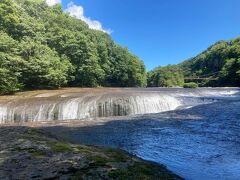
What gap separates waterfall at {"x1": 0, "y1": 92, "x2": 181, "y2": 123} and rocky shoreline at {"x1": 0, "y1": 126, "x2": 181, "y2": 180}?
1266 centimetres

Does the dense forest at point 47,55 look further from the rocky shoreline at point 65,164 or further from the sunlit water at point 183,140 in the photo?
the rocky shoreline at point 65,164

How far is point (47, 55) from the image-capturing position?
41219 millimetres

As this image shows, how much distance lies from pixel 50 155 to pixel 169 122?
37.8 feet

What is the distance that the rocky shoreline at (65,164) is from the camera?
738 centimetres

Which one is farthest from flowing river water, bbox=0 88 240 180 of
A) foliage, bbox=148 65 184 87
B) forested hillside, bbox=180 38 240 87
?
foliage, bbox=148 65 184 87

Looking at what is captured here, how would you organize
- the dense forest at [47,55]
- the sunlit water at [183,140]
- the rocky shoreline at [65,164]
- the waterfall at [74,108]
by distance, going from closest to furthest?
the rocky shoreline at [65,164] → the sunlit water at [183,140] → the waterfall at [74,108] → the dense forest at [47,55]

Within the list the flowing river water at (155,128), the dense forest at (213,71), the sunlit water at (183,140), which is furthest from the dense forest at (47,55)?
the dense forest at (213,71)

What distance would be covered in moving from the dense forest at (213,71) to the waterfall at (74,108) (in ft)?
215

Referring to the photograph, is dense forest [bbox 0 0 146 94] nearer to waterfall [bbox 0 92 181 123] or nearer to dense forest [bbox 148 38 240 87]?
waterfall [bbox 0 92 181 123]

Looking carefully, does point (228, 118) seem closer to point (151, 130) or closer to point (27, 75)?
point (151, 130)

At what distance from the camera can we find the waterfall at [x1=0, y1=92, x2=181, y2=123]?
74.3 ft

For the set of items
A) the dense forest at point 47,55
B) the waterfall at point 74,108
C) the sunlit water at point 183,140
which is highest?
the dense forest at point 47,55

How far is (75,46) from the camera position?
5438cm

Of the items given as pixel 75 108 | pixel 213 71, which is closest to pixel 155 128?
pixel 75 108
